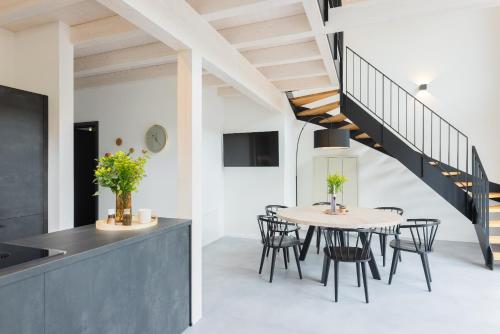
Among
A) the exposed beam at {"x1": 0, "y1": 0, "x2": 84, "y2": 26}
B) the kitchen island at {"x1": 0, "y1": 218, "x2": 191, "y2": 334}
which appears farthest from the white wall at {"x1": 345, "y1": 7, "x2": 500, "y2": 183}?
the kitchen island at {"x1": 0, "y1": 218, "x2": 191, "y2": 334}

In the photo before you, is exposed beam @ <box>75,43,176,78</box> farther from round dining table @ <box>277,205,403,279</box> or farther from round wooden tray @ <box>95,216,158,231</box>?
round dining table @ <box>277,205,403,279</box>

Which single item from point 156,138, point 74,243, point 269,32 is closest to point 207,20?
point 269,32

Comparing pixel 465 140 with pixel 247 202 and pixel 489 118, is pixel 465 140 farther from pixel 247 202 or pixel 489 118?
pixel 247 202

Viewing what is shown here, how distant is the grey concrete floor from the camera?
2584 mm

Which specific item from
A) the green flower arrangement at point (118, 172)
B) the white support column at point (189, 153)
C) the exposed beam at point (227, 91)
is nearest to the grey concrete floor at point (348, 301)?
the white support column at point (189, 153)

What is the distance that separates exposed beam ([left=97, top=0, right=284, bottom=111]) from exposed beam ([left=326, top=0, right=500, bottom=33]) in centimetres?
111

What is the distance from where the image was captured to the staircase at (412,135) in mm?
4305

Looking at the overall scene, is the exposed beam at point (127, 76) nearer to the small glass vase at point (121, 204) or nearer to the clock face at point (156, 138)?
the clock face at point (156, 138)

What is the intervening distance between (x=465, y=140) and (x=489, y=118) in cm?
53

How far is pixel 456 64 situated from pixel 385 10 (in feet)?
12.2

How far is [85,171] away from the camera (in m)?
5.23

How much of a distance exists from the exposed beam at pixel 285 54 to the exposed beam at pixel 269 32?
481mm

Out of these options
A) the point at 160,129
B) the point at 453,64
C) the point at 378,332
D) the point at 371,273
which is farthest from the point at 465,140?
the point at 160,129

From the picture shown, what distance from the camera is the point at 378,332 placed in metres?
2.48
